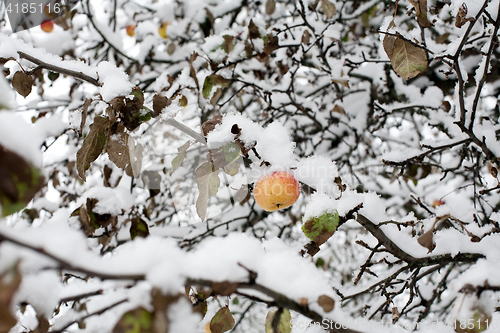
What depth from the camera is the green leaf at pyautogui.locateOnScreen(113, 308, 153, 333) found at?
44cm

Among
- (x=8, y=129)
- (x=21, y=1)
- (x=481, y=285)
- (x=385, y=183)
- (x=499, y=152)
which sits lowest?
(x=8, y=129)

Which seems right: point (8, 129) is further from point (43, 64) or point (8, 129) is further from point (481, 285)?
point (481, 285)

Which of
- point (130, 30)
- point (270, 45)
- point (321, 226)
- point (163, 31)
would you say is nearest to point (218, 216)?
point (270, 45)

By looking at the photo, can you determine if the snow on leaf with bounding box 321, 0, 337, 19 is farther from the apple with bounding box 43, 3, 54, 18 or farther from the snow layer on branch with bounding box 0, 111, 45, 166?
the apple with bounding box 43, 3, 54, 18

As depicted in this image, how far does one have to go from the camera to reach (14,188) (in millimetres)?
402

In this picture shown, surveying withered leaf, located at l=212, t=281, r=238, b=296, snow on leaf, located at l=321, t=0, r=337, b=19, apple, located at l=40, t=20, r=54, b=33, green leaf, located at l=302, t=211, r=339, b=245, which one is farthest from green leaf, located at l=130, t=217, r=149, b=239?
apple, located at l=40, t=20, r=54, b=33

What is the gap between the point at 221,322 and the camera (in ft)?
3.00

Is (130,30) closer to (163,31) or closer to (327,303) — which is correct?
(163,31)

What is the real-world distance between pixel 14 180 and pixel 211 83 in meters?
1.34

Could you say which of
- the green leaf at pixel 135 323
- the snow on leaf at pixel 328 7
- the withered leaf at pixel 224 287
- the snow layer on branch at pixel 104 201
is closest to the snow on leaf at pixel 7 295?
the green leaf at pixel 135 323

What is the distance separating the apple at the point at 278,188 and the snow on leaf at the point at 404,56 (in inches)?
22.8

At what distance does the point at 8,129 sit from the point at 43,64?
88 centimetres

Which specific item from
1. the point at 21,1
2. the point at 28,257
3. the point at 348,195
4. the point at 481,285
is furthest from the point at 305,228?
the point at 21,1

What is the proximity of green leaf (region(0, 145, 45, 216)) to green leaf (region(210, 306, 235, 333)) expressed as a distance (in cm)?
67
